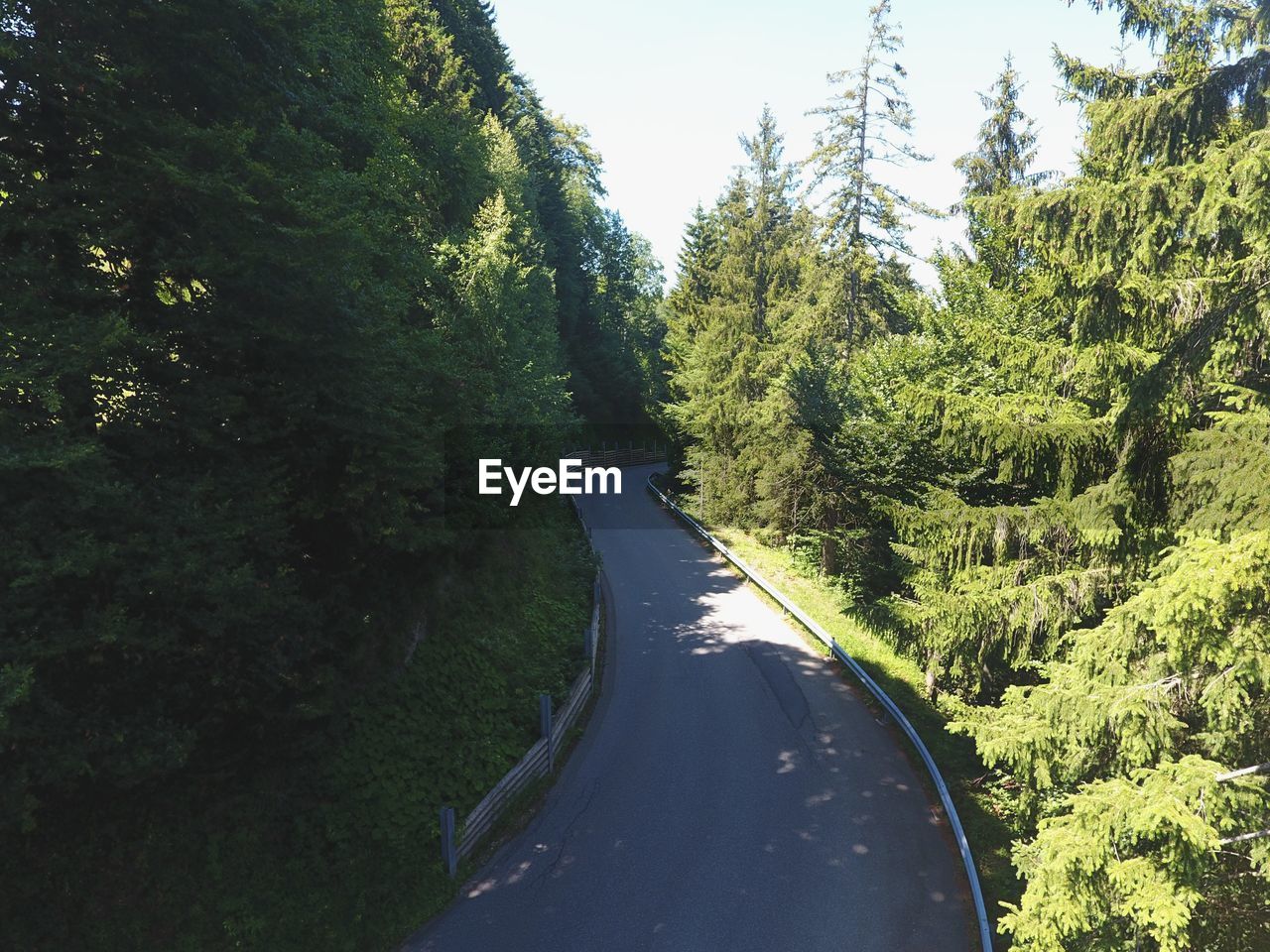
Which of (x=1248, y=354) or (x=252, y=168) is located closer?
(x=1248, y=354)

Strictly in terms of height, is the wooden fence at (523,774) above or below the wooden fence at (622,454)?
below

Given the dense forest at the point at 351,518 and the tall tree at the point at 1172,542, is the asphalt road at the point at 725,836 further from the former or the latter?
the tall tree at the point at 1172,542

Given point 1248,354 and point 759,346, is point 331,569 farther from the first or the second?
point 759,346

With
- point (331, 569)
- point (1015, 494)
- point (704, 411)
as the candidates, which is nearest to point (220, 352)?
point (331, 569)

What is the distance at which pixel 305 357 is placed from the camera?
910cm

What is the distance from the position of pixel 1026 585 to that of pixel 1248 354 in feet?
12.1

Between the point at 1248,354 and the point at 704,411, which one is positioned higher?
the point at 704,411

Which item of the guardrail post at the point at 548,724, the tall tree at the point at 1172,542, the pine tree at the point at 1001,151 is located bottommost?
the guardrail post at the point at 548,724

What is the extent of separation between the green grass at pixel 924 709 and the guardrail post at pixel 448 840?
7.24m

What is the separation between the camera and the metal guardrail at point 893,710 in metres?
8.50
